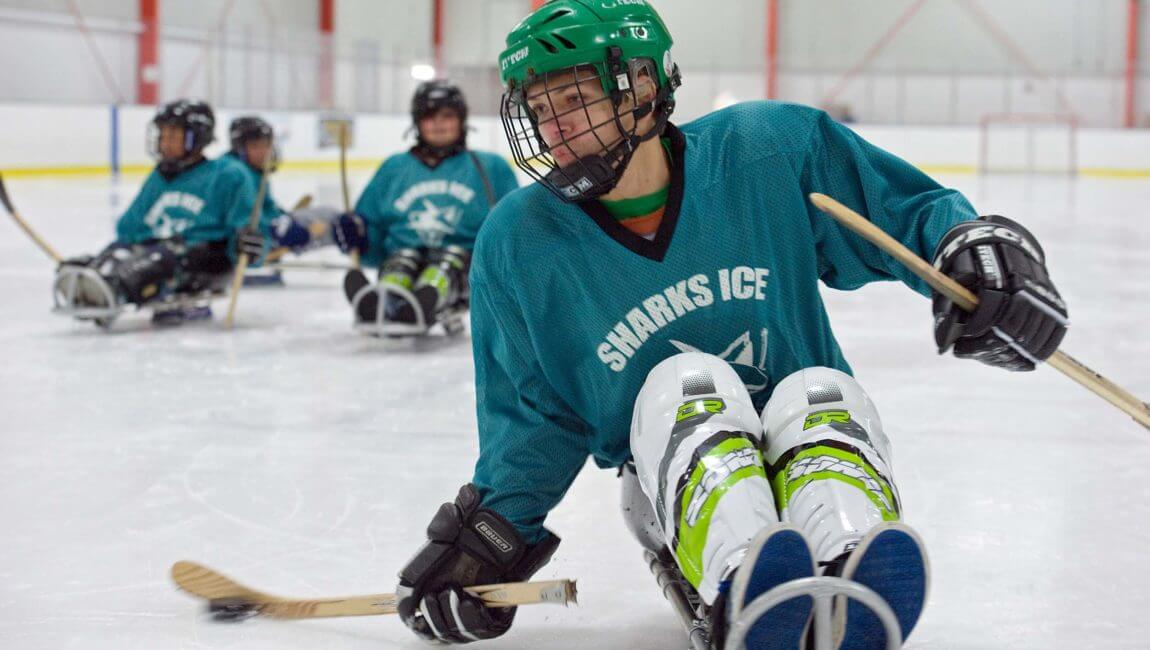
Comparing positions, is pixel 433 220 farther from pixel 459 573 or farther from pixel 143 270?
pixel 459 573

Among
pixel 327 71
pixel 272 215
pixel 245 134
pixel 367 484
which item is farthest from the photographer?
pixel 327 71

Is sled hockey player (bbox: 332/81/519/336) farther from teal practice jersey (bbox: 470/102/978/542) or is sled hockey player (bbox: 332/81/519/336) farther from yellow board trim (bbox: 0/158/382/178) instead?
yellow board trim (bbox: 0/158/382/178)

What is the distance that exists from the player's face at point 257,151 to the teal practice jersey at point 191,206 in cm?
111

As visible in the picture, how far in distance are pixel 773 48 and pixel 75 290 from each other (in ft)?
57.5

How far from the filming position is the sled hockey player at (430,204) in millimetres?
5113

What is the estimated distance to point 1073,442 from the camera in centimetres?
328

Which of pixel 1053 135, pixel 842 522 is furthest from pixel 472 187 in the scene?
pixel 1053 135

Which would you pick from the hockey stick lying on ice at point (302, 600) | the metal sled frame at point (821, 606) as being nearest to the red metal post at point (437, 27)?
the hockey stick lying on ice at point (302, 600)

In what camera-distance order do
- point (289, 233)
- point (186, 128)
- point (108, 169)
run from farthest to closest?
point (108, 169) → point (289, 233) → point (186, 128)

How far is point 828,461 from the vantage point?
4.82ft

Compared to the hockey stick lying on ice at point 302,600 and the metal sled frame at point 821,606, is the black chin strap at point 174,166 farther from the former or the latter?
the metal sled frame at point 821,606

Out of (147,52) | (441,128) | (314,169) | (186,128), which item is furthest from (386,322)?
(147,52)

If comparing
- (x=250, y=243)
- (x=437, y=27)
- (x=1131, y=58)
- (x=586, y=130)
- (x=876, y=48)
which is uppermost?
(x=437, y=27)

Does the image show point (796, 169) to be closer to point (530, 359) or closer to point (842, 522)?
point (530, 359)
